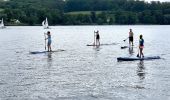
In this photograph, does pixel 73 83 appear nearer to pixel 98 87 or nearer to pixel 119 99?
pixel 98 87

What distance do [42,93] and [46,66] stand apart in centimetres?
1581

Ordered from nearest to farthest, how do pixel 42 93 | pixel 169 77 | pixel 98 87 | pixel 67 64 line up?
pixel 42 93
pixel 98 87
pixel 169 77
pixel 67 64

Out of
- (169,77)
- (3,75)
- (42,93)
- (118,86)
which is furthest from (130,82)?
(3,75)

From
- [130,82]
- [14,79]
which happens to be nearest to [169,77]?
[130,82]

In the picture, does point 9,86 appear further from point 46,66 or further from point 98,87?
point 46,66

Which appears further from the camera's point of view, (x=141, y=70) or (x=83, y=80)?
(x=141, y=70)

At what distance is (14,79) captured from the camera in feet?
123

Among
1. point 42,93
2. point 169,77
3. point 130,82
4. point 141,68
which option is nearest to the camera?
point 42,93

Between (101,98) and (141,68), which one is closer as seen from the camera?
(101,98)

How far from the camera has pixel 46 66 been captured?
46.9 metres

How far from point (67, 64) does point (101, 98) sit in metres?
19.7

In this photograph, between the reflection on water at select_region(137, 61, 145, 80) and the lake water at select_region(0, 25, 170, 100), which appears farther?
the reflection on water at select_region(137, 61, 145, 80)

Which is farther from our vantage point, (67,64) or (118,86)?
(67,64)

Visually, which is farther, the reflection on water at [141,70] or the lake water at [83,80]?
the reflection on water at [141,70]
